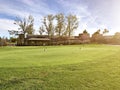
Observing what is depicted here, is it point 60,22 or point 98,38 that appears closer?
point 98,38

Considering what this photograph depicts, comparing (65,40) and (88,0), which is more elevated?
(88,0)

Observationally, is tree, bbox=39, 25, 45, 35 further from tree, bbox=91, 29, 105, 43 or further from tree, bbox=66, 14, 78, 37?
tree, bbox=91, 29, 105, 43

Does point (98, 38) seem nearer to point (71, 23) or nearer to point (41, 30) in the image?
point (71, 23)

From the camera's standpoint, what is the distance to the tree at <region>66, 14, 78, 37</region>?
7350cm

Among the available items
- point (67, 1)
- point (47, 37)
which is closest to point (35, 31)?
point (47, 37)

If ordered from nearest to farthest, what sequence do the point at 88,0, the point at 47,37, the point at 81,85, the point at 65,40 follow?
the point at 81,85 → the point at 88,0 → the point at 65,40 → the point at 47,37

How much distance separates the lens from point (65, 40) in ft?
225

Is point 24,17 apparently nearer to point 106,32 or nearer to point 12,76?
point 106,32

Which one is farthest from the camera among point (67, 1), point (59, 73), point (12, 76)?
point (67, 1)

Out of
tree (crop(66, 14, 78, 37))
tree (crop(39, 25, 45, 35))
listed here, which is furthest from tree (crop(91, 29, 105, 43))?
tree (crop(39, 25, 45, 35))

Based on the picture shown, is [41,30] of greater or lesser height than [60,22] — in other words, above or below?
below

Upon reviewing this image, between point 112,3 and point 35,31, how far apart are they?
59893mm

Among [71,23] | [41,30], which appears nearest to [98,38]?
[71,23]

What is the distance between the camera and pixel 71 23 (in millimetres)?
74062
